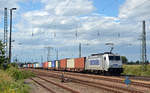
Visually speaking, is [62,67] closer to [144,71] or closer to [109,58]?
[144,71]

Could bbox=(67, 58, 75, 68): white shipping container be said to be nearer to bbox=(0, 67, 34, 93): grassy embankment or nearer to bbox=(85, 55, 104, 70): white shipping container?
bbox=(85, 55, 104, 70): white shipping container

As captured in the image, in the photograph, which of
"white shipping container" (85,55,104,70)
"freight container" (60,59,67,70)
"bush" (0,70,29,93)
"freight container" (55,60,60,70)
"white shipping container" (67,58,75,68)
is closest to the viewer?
"bush" (0,70,29,93)

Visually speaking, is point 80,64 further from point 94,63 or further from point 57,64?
point 57,64

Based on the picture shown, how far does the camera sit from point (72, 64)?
55.1m

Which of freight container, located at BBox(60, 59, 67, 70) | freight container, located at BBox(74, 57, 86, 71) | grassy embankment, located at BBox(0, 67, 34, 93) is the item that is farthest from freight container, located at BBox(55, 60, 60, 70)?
grassy embankment, located at BBox(0, 67, 34, 93)

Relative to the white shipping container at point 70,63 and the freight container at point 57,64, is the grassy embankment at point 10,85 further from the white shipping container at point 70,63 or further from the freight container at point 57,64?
the freight container at point 57,64

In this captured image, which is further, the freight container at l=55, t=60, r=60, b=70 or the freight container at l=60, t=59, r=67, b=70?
the freight container at l=55, t=60, r=60, b=70

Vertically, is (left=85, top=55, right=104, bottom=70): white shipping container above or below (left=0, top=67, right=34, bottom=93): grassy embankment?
above

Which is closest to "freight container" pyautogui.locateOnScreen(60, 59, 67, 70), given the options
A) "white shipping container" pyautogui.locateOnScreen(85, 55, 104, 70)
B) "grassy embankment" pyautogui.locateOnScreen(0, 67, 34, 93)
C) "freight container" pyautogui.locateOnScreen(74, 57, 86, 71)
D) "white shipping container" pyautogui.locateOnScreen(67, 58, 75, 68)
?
"white shipping container" pyautogui.locateOnScreen(67, 58, 75, 68)

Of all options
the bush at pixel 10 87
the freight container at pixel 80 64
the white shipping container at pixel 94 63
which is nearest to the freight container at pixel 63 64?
the freight container at pixel 80 64

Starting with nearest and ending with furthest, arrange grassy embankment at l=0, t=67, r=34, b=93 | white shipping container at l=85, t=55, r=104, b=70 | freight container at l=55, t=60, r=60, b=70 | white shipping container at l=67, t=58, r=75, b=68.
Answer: grassy embankment at l=0, t=67, r=34, b=93, white shipping container at l=85, t=55, r=104, b=70, white shipping container at l=67, t=58, r=75, b=68, freight container at l=55, t=60, r=60, b=70

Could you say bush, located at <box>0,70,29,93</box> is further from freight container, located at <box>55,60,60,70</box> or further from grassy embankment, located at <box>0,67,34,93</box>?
freight container, located at <box>55,60,60,70</box>

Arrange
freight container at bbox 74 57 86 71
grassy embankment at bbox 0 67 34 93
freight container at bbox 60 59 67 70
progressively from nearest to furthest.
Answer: grassy embankment at bbox 0 67 34 93, freight container at bbox 74 57 86 71, freight container at bbox 60 59 67 70

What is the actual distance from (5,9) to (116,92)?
29052mm
